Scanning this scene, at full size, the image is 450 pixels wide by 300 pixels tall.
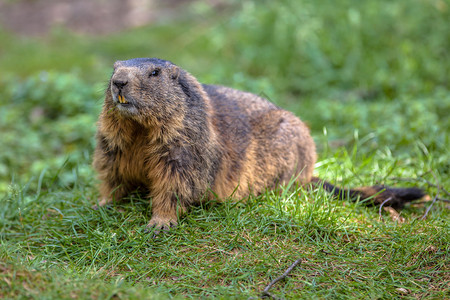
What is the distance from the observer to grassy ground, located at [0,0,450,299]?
11.2 feet

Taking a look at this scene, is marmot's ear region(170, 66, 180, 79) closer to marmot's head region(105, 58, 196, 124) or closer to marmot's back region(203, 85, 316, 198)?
marmot's head region(105, 58, 196, 124)

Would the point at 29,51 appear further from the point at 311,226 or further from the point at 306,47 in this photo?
the point at 311,226

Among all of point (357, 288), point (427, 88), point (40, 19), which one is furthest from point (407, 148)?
point (40, 19)

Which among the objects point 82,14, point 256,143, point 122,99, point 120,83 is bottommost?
point 256,143

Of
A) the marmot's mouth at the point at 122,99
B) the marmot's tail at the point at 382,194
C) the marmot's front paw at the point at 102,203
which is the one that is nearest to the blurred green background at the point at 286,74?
the marmot's front paw at the point at 102,203

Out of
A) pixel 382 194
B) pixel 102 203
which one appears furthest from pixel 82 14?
pixel 382 194

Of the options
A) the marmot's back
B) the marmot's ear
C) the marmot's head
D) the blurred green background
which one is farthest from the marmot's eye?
the blurred green background

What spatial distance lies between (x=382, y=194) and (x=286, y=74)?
187 inches

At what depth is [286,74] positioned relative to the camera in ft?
29.4

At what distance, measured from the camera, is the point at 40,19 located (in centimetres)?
1332

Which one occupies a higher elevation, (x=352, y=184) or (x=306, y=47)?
(x=306, y=47)

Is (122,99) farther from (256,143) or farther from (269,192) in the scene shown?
(269,192)

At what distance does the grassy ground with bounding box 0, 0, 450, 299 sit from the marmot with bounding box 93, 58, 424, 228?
0.18 meters

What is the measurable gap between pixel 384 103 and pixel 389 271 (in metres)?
4.39
